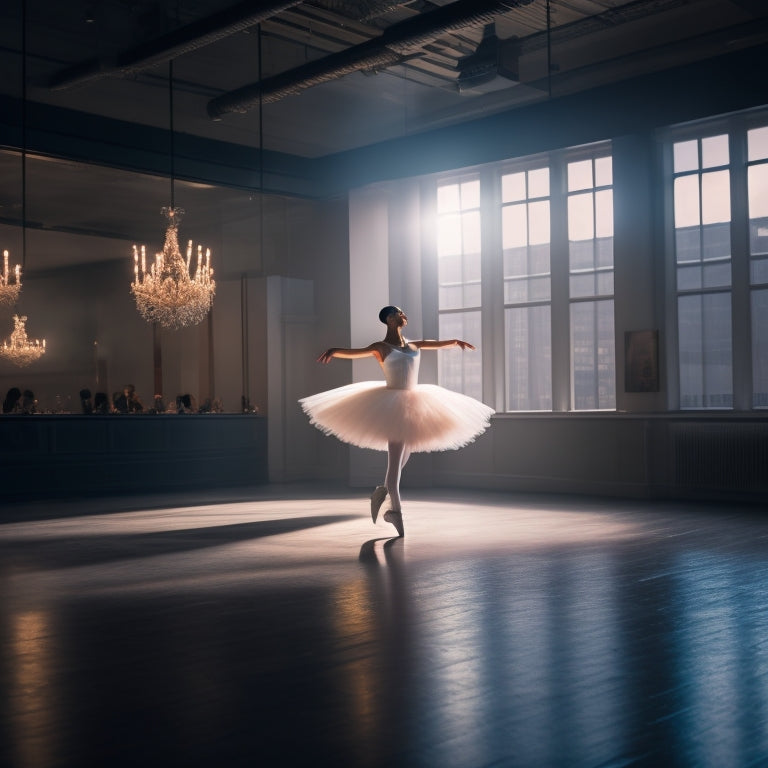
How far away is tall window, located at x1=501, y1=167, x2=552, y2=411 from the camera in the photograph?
1084 centimetres

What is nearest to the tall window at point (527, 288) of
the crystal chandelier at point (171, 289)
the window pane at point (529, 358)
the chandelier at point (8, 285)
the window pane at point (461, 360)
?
the window pane at point (529, 358)

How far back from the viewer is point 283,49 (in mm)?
9562

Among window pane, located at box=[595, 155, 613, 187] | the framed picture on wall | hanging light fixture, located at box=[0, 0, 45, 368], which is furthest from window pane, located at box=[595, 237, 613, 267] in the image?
hanging light fixture, located at box=[0, 0, 45, 368]

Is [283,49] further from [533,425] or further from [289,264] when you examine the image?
[533,425]

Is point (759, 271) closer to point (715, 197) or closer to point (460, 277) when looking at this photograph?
point (715, 197)

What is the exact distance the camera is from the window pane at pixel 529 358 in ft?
35.5

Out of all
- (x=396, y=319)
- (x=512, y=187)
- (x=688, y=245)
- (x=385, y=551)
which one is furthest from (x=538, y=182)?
(x=385, y=551)

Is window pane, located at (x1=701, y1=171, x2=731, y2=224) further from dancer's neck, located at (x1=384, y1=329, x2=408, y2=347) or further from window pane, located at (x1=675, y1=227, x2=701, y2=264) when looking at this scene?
dancer's neck, located at (x1=384, y1=329, x2=408, y2=347)

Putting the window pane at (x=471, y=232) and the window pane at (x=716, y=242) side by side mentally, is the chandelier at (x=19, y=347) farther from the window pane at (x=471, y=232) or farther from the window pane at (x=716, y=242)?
the window pane at (x=716, y=242)

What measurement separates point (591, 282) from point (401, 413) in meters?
4.50

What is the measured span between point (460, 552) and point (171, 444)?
233 inches

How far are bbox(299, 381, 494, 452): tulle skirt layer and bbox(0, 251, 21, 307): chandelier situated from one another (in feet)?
14.7

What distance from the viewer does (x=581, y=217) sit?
34.6 ft

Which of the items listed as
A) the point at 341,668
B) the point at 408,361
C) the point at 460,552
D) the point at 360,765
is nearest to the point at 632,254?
the point at 408,361
